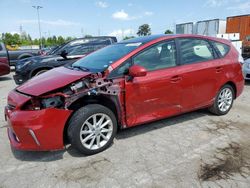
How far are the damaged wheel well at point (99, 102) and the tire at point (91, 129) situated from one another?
94 millimetres

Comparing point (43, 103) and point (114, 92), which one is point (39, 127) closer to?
point (43, 103)

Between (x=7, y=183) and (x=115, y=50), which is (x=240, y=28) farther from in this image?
(x=7, y=183)

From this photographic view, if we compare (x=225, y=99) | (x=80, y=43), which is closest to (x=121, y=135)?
(x=225, y=99)

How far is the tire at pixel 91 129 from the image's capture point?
9.73ft

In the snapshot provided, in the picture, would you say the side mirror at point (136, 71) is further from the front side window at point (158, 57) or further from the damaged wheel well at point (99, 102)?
the damaged wheel well at point (99, 102)

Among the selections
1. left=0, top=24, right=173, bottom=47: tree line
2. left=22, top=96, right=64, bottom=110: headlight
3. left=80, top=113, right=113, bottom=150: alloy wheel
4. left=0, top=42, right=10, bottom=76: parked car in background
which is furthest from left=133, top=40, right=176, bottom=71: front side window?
left=0, top=24, right=173, bottom=47: tree line

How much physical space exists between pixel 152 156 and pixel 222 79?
7.21 ft

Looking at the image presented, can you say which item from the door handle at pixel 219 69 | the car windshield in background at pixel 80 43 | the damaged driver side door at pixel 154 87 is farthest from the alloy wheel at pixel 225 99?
the car windshield in background at pixel 80 43

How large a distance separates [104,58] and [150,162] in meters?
1.75

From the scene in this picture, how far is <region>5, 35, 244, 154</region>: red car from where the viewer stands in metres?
2.88

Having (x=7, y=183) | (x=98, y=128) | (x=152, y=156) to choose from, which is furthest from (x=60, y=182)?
(x=152, y=156)

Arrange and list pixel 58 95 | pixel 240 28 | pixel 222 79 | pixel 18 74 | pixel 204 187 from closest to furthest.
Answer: pixel 204 187, pixel 58 95, pixel 222 79, pixel 18 74, pixel 240 28

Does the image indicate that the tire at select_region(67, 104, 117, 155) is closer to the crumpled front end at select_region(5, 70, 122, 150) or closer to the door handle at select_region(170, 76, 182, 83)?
the crumpled front end at select_region(5, 70, 122, 150)

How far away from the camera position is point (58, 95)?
291 cm
